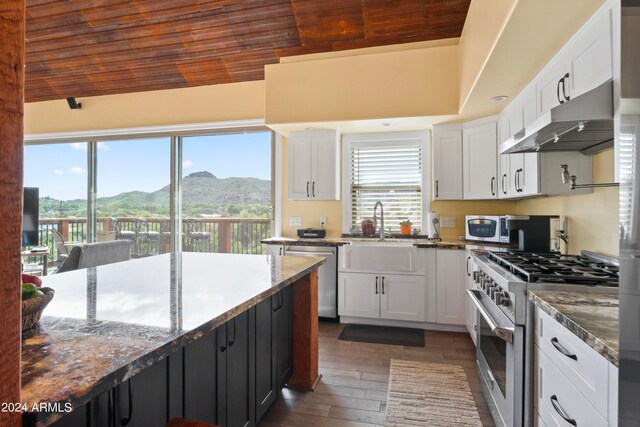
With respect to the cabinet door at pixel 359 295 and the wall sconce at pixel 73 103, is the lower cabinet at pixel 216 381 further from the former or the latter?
the wall sconce at pixel 73 103

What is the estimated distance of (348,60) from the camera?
363 cm

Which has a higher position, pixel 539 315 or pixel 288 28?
pixel 288 28

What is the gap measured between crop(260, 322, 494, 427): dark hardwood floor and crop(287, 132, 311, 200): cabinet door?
1618 mm

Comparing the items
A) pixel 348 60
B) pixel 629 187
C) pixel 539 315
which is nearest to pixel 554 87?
pixel 539 315

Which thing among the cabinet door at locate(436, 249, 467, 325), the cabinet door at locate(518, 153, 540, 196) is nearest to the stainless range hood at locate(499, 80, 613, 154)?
the cabinet door at locate(518, 153, 540, 196)

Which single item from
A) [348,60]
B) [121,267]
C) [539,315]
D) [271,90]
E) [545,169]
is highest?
[348,60]

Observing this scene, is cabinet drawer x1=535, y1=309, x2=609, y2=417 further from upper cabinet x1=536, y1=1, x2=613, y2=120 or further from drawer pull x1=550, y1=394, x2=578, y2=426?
upper cabinet x1=536, y1=1, x2=613, y2=120

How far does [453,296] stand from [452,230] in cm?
89

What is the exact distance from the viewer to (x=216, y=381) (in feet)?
4.96

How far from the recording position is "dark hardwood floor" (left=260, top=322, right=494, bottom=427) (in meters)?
2.09

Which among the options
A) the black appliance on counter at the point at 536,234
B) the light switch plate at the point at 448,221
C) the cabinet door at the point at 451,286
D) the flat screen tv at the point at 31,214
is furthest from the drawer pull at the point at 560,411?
the flat screen tv at the point at 31,214

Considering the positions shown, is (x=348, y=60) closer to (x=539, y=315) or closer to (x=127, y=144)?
(x=539, y=315)

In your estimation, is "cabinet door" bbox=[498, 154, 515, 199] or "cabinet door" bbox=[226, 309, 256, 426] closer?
"cabinet door" bbox=[226, 309, 256, 426]

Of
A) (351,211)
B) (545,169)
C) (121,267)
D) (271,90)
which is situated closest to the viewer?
(121,267)
